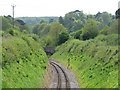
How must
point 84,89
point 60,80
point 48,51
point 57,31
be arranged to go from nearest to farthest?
point 84,89
point 60,80
point 48,51
point 57,31

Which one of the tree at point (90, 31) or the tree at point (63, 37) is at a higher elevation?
the tree at point (90, 31)

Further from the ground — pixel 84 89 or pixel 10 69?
pixel 10 69

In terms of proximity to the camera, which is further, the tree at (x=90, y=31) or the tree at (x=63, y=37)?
the tree at (x=63, y=37)

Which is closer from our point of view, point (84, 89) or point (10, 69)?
point (10, 69)

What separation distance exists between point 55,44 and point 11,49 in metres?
81.1

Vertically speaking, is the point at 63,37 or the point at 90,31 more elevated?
the point at 90,31

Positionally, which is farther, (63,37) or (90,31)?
(63,37)

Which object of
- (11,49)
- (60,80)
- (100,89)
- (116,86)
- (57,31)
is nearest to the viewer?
(116,86)

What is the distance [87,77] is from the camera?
148 ft

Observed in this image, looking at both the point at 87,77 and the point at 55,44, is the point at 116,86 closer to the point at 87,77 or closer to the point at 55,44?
the point at 87,77

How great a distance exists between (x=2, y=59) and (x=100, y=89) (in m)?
11.5

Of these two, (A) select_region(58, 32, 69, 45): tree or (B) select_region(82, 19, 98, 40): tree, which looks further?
(A) select_region(58, 32, 69, 45): tree

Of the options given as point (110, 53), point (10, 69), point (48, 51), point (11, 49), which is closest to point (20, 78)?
point (10, 69)

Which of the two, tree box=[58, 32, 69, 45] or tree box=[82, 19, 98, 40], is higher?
tree box=[82, 19, 98, 40]
